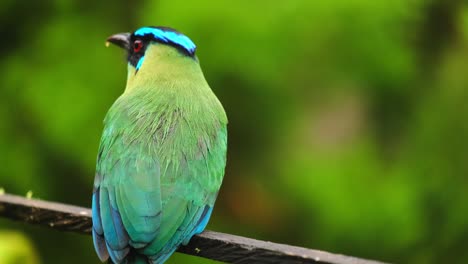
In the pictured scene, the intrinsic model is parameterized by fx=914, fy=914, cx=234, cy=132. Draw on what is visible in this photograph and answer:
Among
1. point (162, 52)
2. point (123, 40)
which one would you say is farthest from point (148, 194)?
point (123, 40)

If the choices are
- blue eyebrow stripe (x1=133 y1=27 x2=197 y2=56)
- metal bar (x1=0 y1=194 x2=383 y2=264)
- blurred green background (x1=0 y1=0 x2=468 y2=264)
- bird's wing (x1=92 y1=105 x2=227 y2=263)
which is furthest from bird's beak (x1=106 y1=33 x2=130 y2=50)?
blurred green background (x1=0 y1=0 x2=468 y2=264)

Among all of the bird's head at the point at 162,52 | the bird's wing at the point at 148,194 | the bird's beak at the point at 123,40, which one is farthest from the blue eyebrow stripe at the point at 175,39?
the bird's wing at the point at 148,194

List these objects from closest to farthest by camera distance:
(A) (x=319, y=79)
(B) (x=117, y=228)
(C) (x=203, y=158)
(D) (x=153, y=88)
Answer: (B) (x=117, y=228) → (C) (x=203, y=158) → (D) (x=153, y=88) → (A) (x=319, y=79)

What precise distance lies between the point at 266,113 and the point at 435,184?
75 cm

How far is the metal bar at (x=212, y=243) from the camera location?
188 cm

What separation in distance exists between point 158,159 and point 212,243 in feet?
0.96

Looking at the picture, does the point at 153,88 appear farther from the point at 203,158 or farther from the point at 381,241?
the point at 381,241

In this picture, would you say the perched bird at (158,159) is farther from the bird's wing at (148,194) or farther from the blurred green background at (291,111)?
the blurred green background at (291,111)

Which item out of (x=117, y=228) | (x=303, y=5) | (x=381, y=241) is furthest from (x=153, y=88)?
(x=381, y=241)

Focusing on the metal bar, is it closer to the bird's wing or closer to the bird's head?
the bird's wing

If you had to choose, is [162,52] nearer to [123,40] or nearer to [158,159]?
[123,40]

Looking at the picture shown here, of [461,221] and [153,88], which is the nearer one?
[153,88]

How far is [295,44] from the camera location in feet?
12.1

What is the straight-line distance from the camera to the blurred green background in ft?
12.0
